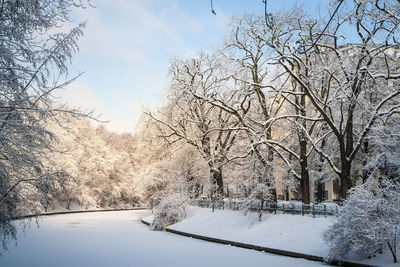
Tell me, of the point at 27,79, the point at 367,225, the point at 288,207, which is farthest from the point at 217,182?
the point at 27,79

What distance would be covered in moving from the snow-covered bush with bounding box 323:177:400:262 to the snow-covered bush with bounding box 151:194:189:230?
733 inches

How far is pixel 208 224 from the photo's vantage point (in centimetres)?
2848

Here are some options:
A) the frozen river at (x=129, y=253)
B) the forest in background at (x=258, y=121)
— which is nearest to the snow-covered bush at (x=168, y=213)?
the forest in background at (x=258, y=121)

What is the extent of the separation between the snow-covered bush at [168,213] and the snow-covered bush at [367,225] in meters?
18.6

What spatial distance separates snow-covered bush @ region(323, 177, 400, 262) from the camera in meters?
13.2

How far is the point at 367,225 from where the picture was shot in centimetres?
1374

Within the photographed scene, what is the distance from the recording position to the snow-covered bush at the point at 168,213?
32062 mm

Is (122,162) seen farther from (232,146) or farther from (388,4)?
(388,4)

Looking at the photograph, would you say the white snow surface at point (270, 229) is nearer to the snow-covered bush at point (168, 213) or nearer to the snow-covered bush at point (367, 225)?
the snow-covered bush at point (367, 225)

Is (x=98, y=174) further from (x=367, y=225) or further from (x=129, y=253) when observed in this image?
(x=367, y=225)

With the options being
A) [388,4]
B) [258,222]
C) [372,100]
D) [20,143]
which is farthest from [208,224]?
[20,143]

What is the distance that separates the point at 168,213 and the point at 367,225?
20393 millimetres

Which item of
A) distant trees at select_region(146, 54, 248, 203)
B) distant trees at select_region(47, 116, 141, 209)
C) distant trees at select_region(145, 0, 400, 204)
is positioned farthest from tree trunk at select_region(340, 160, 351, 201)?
distant trees at select_region(47, 116, 141, 209)

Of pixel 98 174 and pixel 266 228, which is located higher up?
pixel 98 174
